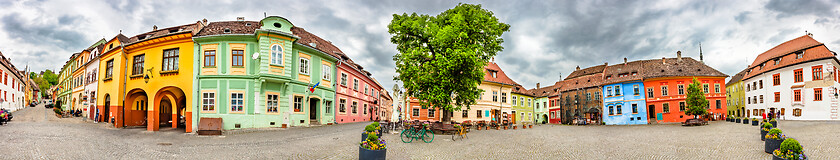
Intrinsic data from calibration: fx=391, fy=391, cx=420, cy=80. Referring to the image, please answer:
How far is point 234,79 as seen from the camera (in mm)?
21625

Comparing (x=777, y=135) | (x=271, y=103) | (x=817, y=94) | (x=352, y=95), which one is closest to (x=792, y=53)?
(x=817, y=94)

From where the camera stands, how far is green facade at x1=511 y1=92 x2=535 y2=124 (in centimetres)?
4769

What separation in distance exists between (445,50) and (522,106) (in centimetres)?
2948

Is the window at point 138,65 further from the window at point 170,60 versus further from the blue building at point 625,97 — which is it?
the blue building at point 625,97

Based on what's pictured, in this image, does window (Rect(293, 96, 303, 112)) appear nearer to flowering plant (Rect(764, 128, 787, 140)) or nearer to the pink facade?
the pink facade

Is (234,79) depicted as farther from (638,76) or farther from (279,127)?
(638,76)

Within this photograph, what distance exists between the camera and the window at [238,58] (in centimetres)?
2178

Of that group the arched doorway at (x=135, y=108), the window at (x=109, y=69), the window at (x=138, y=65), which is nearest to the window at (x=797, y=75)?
the window at (x=138, y=65)

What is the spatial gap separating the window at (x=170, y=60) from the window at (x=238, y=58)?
3587mm

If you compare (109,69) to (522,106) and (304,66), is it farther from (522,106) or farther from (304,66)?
(522,106)

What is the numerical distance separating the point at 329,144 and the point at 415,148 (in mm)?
3311

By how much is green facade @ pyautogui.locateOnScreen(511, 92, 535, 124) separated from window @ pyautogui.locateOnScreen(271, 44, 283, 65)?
3147 cm

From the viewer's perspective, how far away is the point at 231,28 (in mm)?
23266

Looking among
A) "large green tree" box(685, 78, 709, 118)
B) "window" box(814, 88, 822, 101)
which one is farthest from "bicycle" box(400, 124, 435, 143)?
"window" box(814, 88, 822, 101)
